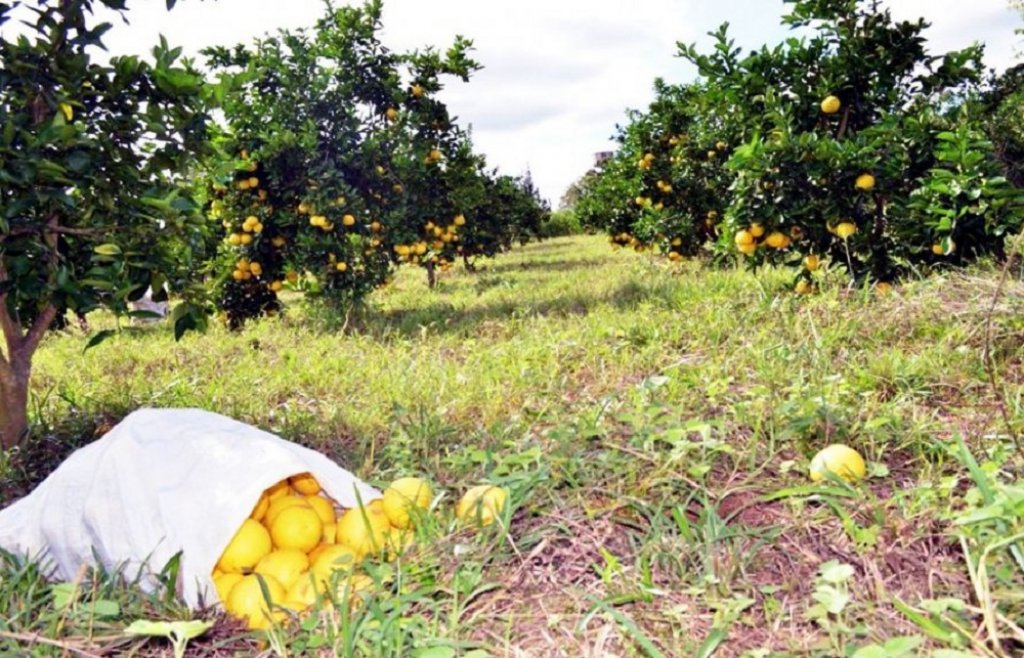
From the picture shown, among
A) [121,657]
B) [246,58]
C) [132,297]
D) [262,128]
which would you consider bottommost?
[121,657]

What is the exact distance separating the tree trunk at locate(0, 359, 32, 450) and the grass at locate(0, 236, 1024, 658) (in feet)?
0.30

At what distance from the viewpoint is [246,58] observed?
7.26 m

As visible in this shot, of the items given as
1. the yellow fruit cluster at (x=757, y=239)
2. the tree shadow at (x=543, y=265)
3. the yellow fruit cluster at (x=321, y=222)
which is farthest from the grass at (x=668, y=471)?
the tree shadow at (x=543, y=265)

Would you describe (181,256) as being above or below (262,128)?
below

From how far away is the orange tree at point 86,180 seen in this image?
9.71 ft

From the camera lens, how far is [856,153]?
4.79 m

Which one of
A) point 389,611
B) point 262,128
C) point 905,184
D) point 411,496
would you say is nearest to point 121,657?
point 389,611

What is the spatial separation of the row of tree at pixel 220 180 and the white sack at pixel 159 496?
772 millimetres

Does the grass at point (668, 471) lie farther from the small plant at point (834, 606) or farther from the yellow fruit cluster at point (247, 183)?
the yellow fruit cluster at point (247, 183)

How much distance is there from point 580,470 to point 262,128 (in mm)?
5225

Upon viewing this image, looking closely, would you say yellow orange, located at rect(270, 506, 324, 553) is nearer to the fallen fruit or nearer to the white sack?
the white sack

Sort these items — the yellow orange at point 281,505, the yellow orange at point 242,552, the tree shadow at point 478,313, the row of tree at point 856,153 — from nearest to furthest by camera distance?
1. the yellow orange at point 242,552
2. the yellow orange at point 281,505
3. the row of tree at point 856,153
4. the tree shadow at point 478,313

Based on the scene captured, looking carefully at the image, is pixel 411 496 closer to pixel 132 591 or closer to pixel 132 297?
pixel 132 591

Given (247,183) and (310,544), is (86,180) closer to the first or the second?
(310,544)
